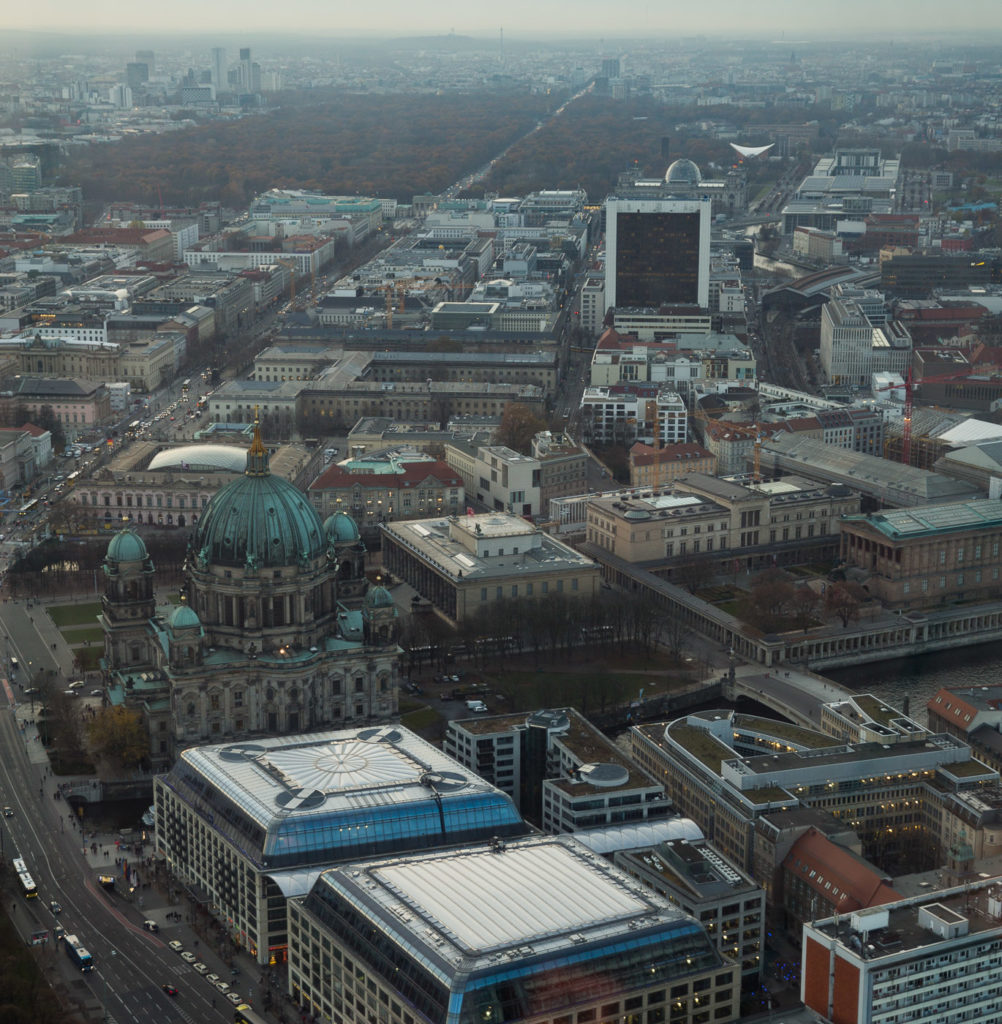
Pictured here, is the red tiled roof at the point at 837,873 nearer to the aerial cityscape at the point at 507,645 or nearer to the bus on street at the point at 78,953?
the aerial cityscape at the point at 507,645

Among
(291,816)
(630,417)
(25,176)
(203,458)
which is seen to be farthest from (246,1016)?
(25,176)

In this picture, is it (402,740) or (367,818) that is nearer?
(367,818)

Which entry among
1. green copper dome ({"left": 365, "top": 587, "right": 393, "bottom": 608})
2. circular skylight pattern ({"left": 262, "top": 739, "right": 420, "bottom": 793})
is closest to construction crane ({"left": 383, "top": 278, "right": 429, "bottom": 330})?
green copper dome ({"left": 365, "top": 587, "right": 393, "bottom": 608})

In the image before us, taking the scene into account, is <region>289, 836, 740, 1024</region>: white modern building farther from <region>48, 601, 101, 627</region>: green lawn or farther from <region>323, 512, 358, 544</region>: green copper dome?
<region>48, 601, 101, 627</region>: green lawn

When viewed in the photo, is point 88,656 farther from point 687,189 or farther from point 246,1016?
point 687,189

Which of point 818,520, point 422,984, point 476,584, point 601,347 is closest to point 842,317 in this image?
point 601,347

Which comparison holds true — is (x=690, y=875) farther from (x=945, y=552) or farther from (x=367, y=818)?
(x=945, y=552)

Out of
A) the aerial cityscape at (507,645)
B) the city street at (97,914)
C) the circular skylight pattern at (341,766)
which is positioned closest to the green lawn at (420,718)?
the aerial cityscape at (507,645)
